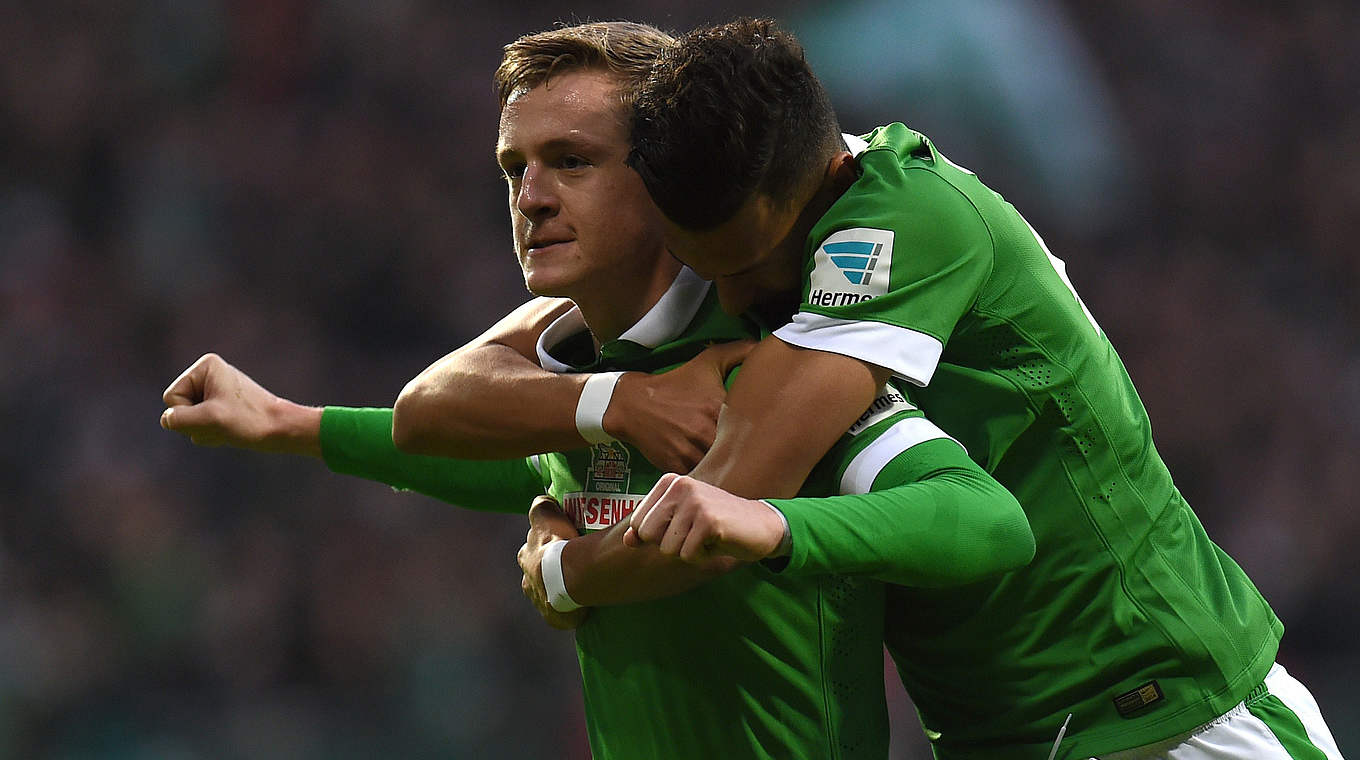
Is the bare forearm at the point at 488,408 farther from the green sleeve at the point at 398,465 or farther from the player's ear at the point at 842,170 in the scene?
the player's ear at the point at 842,170

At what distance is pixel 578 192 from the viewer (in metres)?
2.32

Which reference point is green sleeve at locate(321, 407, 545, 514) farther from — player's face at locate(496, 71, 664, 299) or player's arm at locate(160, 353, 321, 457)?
player's face at locate(496, 71, 664, 299)

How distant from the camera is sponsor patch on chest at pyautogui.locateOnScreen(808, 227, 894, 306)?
79.0 inches

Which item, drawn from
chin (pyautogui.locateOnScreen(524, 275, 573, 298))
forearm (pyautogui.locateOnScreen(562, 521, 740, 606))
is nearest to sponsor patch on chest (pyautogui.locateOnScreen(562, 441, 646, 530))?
forearm (pyautogui.locateOnScreen(562, 521, 740, 606))

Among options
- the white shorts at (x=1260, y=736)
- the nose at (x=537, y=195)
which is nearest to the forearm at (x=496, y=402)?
the nose at (x=537, y=195)

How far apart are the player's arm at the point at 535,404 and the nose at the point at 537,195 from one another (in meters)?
0.26

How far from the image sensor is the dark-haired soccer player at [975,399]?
2008 mm

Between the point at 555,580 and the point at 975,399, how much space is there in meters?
0.67

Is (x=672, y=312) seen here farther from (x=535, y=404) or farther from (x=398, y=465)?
(x=398, y=465)

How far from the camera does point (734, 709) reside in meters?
2.26

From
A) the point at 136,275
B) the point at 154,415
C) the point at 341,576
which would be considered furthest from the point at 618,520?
the point at 136,275

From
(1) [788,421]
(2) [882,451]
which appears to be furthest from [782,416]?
(2) [882,451]

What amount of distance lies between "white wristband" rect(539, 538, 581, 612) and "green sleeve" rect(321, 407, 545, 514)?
625mm

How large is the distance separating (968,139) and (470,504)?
4.96 m
